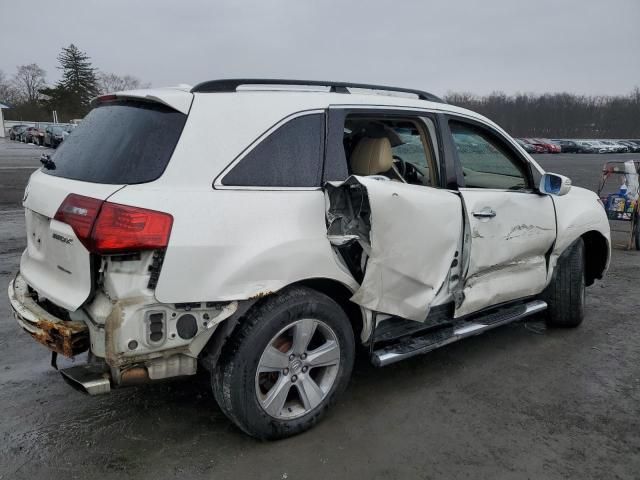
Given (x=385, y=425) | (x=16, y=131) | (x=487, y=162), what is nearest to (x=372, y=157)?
(x=487, y=162)

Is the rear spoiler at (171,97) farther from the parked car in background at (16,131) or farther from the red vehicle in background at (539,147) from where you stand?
the parked car in background at (16,131)

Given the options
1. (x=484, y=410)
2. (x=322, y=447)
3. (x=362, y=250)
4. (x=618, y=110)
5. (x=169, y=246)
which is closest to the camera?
(x=169, y=246)

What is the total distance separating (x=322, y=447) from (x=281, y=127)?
5.80 feet

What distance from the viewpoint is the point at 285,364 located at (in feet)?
9.14

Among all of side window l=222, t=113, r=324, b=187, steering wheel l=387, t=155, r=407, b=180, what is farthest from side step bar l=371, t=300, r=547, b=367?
steering wheel l=387, t=155, r=407, b=180

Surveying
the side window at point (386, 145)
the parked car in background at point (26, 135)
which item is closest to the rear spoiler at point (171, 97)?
the side window at point (386, 145)

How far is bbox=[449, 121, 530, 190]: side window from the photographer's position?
12.6ft

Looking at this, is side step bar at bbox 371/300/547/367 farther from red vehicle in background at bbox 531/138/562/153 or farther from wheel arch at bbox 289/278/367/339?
red vehicle in background at bbox 531/138/562/153

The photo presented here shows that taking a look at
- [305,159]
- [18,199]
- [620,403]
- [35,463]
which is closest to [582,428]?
[620,403]

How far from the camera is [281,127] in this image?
112 inches

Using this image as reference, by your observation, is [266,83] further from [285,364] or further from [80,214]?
[285,364]

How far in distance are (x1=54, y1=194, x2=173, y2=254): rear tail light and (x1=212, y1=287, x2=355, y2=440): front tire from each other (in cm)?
63

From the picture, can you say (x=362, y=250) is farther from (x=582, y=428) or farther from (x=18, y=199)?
(x=18, y=199)

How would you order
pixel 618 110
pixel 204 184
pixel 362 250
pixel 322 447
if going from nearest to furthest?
pixel 204 184
pixel 322 447
pixel 362 250
pixel 618 110
